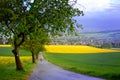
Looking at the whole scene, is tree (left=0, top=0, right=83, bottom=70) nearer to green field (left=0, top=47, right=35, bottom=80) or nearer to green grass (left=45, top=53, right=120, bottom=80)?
green field (left=0, top=47, right=35, bottom=80)

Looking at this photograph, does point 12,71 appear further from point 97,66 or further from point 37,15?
point 97,66

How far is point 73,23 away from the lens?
36406mm

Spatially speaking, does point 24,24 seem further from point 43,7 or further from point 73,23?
point 73,23

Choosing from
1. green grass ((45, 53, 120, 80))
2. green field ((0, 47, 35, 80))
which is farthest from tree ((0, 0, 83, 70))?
green grass ((45, 53, 120, 80))

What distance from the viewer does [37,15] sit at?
3375cm

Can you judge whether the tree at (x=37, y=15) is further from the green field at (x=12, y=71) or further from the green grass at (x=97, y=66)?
the green grass at (x=97, y=66)

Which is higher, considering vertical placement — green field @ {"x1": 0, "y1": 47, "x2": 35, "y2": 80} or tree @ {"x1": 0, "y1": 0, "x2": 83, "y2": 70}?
tree @ {"x1": 0, "y1": 0, "x2": 83, "y2": 70}

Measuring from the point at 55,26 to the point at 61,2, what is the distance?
2.44 metres

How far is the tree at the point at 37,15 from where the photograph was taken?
109 feet

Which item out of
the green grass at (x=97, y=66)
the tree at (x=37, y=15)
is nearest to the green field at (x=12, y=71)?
the tree at (x=37, y=15)

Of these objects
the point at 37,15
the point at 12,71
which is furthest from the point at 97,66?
the point at 37,15

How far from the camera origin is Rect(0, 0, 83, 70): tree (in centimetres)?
3322

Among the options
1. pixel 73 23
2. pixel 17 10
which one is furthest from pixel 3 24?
pixel 73 23

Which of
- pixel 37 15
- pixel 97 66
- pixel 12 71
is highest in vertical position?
pixel 37 15
